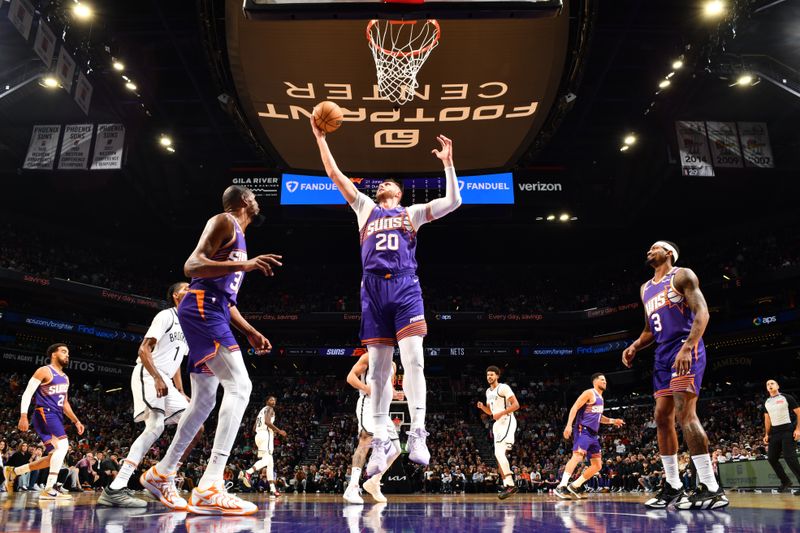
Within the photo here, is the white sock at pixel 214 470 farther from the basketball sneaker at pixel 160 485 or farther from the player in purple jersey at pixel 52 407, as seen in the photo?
the player in purple jersey at pixel 52 407

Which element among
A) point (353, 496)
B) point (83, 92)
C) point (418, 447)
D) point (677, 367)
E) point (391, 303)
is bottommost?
point (353, 496)

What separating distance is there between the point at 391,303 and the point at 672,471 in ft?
11.6

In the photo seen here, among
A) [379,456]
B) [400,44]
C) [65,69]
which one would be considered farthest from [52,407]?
[65,69]

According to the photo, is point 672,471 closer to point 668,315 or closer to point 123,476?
point 668,315

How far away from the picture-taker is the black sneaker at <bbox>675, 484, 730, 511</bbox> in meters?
5.20

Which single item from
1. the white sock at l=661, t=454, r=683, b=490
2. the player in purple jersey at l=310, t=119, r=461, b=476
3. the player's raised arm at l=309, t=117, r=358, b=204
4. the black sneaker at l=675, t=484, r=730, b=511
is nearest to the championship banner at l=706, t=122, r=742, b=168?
the white sock at l=661, t=454, r=683, b=490

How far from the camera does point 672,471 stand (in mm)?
5934

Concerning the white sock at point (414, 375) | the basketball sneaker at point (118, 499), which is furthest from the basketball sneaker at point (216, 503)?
the basketball sneaker at point (118, 499)

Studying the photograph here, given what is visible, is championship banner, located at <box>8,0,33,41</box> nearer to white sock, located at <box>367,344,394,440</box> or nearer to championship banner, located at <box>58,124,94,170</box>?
championship banner, located at <box>58,124,94,170</box>

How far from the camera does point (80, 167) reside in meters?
20.8

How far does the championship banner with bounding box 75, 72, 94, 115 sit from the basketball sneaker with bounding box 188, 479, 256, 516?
17.5m

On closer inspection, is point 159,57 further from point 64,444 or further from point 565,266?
point 565,266

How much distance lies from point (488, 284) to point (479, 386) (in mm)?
8127

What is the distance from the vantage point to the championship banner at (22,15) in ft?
46.1
